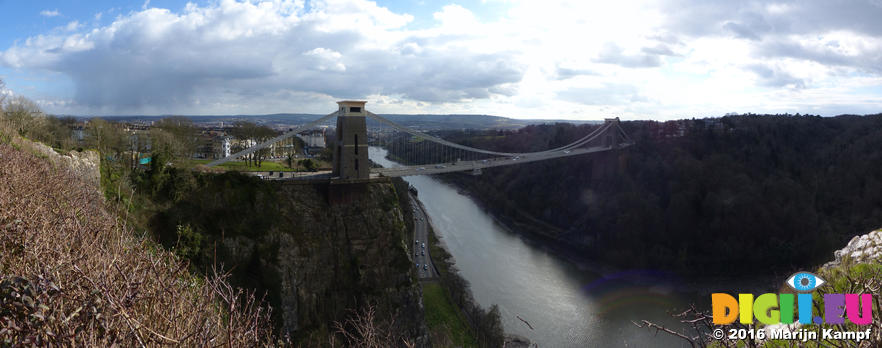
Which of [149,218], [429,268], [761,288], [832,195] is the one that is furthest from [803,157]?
[149,218]

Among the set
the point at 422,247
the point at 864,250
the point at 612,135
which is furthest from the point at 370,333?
the point at 612,135

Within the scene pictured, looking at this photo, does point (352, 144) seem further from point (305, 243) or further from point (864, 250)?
point (864, 250)

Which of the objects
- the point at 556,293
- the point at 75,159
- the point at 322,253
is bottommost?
the point at 556,293

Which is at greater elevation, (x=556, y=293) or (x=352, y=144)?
(x=352, y=144)

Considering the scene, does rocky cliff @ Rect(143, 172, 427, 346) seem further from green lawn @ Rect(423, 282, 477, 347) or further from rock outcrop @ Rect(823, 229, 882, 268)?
rock outcrop @ Rect(823, 229, 882, 268)

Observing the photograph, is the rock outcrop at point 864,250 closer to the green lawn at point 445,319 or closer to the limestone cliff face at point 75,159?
the green lawn at point 445,319

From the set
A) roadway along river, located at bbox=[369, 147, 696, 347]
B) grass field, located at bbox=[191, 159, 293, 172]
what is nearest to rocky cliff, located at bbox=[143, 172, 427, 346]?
grass field, located at bbox=[191, 159, 293, 172]
